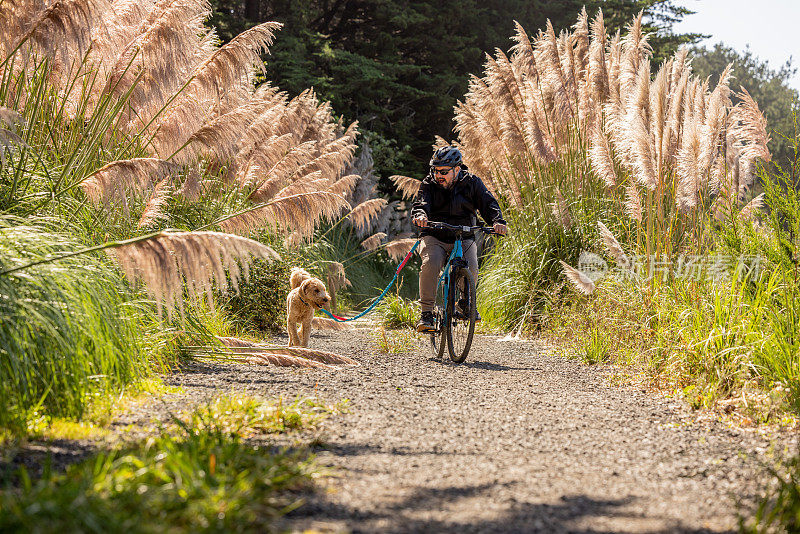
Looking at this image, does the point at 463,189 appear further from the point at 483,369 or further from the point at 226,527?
the point at 226,527

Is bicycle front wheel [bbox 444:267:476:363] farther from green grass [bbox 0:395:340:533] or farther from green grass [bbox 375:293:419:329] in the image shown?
green grass [bbox 0:395:340:533]

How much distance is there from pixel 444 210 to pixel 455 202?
6.0 inches

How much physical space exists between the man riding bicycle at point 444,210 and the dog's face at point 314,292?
94 centimetres

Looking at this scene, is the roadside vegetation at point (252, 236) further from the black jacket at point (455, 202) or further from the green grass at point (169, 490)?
the black jacket at point (455, 202)

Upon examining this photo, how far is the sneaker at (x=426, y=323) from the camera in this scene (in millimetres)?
6816

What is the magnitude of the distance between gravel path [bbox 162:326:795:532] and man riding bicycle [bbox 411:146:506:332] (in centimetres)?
120

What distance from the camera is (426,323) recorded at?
685 centimetres

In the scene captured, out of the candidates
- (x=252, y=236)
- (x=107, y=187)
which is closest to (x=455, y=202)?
(x=252, y=236)

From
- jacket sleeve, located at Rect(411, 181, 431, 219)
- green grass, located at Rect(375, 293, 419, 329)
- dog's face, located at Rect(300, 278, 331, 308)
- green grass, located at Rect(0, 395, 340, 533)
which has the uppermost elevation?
jacket sleeve, located at Rect(411, 181, 431, 219)

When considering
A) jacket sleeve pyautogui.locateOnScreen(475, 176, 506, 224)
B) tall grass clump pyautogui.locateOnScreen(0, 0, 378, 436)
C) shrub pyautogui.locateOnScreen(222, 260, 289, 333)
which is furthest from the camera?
shrub pyautogui.locateOnScreen(222, 260, 289, 333)

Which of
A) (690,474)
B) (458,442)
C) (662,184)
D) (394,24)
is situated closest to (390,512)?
(458,442)

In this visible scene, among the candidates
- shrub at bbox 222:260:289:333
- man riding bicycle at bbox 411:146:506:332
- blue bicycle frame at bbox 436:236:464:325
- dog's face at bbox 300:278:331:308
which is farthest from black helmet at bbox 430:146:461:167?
shrub at bbox 222:260:289:333

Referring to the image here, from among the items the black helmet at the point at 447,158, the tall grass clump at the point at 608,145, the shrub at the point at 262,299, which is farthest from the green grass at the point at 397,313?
the black helmet at the point at 447,158

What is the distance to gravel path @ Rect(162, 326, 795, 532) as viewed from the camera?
248 centimetres
